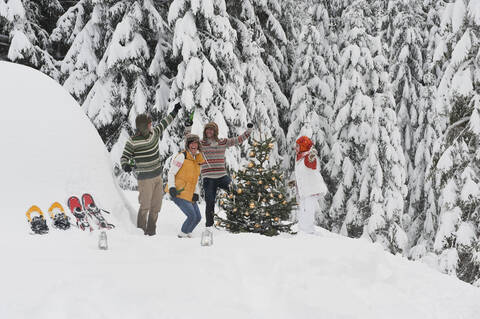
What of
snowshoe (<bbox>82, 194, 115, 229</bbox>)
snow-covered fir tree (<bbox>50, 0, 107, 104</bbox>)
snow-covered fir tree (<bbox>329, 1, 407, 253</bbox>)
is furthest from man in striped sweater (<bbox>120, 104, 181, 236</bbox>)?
snow-covered fir tree (<bbox>329, 1, 407, 253</bbox>)

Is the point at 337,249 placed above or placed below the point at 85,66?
below

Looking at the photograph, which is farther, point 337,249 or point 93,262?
point 337,249

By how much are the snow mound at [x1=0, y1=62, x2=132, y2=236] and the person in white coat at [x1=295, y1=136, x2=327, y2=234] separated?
3.01 metres

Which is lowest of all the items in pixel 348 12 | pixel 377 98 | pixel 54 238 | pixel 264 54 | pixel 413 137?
pixel 54 238

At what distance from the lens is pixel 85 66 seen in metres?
12.9

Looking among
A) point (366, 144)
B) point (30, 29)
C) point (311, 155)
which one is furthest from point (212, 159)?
point (366, 144)

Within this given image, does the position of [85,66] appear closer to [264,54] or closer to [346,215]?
[264,54]

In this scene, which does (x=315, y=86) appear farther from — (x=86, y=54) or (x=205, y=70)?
(x=86, y=54)

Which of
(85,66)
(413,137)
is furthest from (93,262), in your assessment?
(413,137)

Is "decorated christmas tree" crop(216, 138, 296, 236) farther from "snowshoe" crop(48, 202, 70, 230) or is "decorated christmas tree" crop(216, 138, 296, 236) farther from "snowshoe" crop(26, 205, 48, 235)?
"snowshoe" crop(26, 205, 48, 235)

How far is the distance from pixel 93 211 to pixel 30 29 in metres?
9.38

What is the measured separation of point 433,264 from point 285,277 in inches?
301

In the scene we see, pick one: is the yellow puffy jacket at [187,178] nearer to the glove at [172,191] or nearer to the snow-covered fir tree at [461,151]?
the glove at [172,191]

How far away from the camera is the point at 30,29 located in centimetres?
1315
